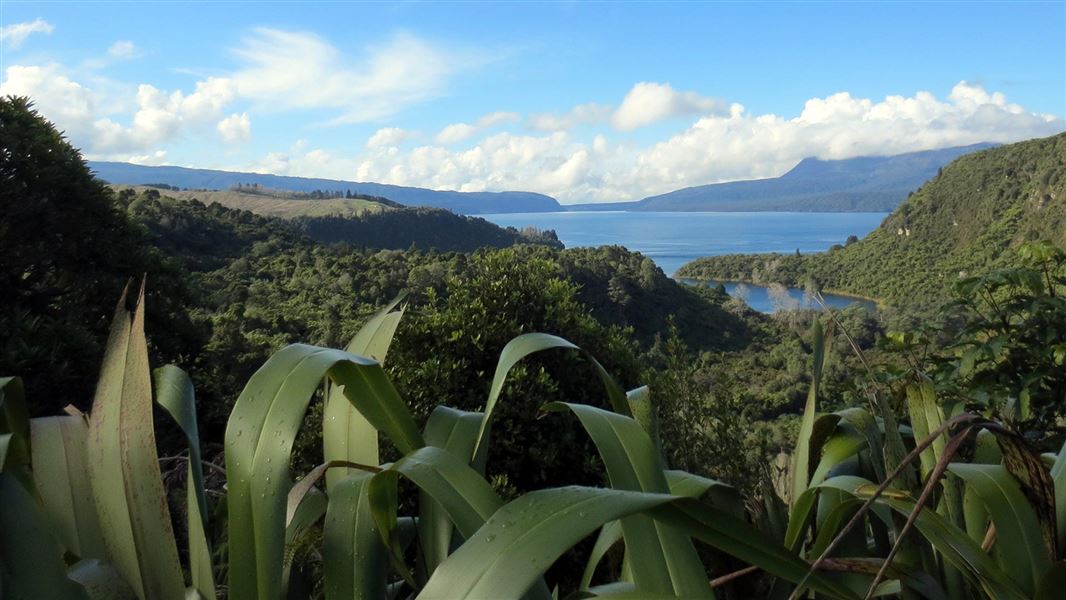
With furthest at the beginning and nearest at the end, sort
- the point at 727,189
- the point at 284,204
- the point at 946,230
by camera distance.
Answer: the point at 727,189 < the point at 284,204 < the point at 946,230

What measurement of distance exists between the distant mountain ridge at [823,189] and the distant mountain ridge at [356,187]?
13889 millimetres

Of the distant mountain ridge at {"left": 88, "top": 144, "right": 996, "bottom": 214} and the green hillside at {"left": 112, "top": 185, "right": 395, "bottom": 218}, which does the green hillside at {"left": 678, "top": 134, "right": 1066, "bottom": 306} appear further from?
the distant mountain ridge at {"left": 88, "top": 144, "right": 996, "bottom": 214}

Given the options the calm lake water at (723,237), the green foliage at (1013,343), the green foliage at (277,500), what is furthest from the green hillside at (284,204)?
the green foliage at (277,500)

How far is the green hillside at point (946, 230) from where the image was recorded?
3697 centimetres

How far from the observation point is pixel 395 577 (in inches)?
40.5

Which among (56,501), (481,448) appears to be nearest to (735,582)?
(481,448)

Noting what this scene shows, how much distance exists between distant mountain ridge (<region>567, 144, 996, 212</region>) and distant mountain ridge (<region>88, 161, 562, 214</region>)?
45.6 feet

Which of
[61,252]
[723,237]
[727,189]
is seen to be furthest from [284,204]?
[727,189]

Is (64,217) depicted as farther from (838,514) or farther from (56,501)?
Result: (838,514)

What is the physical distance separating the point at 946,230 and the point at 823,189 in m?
130

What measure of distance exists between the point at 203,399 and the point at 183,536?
436 centimetres

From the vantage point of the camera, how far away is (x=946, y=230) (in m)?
48.1

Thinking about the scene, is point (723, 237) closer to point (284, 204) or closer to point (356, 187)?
point (284, 204)

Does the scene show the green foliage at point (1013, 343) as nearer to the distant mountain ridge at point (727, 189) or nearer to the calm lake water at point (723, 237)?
the calm lake water at point (723, 237)
